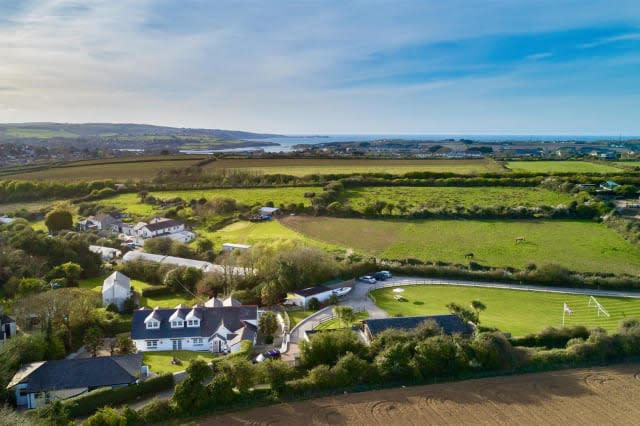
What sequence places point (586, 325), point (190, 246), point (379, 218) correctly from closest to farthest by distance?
point (586, 325) → point (190, 246) → point (379, 218)

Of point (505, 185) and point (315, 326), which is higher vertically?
point (505, 185)

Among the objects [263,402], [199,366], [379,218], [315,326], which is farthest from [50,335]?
[379,218]

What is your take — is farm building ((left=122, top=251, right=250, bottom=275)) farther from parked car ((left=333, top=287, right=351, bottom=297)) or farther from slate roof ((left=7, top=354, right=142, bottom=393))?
slate roof ((left=7, top=354, right=142, bottom=393))

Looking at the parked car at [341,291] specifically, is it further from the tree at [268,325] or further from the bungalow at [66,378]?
the bungalow at [66,378]

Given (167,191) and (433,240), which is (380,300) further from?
(167,191)

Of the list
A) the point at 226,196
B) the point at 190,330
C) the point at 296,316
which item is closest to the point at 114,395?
the point at 190,330

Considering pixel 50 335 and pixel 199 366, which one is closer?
pixel 199 366

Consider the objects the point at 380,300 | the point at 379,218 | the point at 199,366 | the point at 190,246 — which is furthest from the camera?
the point at 379,218
